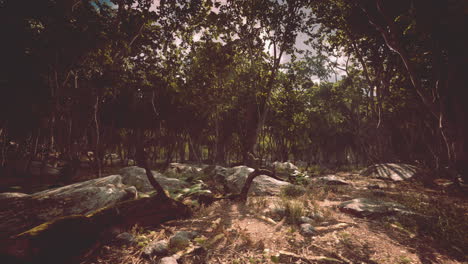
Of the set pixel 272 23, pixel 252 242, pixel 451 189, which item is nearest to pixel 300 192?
pixel 252 242

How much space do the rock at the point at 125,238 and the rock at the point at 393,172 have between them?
566 inches

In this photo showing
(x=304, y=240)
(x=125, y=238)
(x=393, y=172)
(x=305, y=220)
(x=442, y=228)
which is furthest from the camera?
(x=393, y=172)

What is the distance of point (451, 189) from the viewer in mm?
8602

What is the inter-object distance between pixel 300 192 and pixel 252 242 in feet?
15.4

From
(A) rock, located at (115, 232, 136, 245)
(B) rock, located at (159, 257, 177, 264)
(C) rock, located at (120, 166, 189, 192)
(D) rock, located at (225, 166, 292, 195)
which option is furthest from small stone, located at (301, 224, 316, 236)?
(C) rock, located at (120, 166, 189, 192)

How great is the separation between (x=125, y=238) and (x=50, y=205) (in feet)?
7.06

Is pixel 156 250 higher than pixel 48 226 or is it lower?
lower

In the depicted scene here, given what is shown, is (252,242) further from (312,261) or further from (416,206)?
(416,206)

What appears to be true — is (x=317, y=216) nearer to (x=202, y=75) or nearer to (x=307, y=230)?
(x=307, y=230)

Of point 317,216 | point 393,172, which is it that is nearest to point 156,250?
point 317,216

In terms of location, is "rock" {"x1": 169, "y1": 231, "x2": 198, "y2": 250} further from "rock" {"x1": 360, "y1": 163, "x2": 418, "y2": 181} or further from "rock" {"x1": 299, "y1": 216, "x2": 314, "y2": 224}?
"rock" {"x1": 360, "y1": 163, "x2": 418, "y2": 181}

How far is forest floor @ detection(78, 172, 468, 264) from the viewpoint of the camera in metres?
2.98

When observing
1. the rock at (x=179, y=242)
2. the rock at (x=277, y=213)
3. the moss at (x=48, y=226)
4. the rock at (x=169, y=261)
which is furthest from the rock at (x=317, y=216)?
the moss at (x=48, y=226)

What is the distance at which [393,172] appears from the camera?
1280cm
